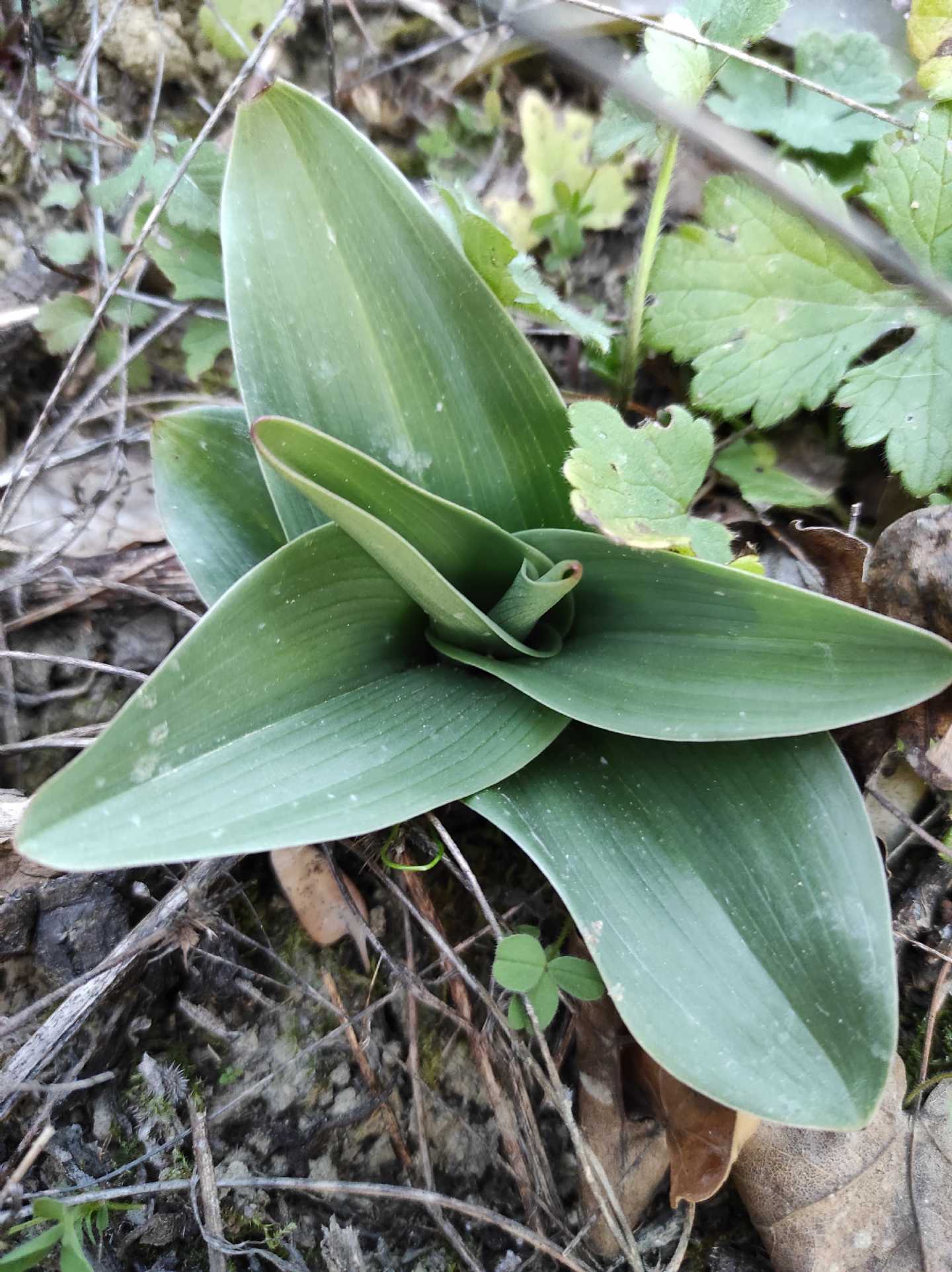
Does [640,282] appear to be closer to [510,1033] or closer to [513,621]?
[513,621]

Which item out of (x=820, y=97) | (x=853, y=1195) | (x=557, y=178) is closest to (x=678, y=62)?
(x=820, y=97)

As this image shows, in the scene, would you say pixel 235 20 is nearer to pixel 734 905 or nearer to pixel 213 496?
pixel 213 496

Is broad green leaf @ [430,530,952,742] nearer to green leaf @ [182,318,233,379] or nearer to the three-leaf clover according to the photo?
the three-leaf clover

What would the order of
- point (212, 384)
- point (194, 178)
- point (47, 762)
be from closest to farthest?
point (47, 762) → point (194, 178) → point (212, 384)

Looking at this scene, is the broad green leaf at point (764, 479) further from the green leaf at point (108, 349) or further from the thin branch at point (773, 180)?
the green leaf at point (108, 349)

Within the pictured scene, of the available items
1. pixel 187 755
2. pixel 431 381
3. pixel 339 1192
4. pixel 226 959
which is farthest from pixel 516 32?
pixel 339 1192

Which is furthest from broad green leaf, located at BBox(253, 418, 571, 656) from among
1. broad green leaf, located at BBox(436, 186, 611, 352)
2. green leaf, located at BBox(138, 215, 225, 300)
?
green leaf, located at BBox(138, 215, 225, 300)
